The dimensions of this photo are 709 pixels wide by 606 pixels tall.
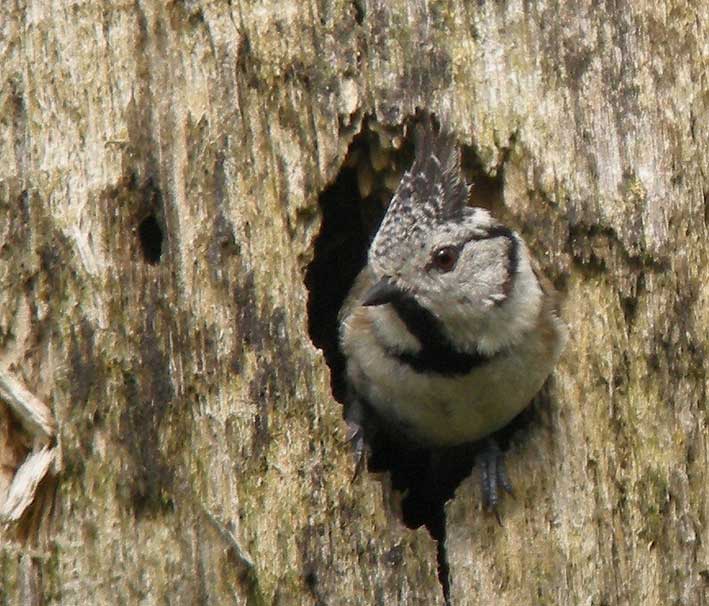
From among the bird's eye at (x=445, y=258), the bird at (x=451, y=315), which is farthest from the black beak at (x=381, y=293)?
the bird's eye at (x=445, y=258)

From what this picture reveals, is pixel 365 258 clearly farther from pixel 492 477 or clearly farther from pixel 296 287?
pixel 492 477

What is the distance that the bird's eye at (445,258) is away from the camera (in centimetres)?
423

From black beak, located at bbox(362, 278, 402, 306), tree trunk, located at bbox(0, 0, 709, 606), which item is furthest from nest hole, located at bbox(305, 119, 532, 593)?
black beak, located at bbox(362, 278, 402, 306)

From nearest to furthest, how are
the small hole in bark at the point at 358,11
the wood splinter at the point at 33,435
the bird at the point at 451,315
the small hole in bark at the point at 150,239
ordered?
the wood splinter at the point at 33,435, the small hole in bark at the point at 150,239, the bird at the point at 451,315, the small hole in bark at the point at 358,11

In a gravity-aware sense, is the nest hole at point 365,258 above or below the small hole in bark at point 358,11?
below

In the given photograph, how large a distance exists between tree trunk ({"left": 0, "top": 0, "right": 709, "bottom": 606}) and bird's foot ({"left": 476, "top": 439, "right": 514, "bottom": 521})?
0.14ft

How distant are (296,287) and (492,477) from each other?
88cm

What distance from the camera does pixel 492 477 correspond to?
4.25 m

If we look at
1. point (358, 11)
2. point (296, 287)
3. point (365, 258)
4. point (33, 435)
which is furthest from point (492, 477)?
point (358, 11)

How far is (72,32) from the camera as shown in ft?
13.6

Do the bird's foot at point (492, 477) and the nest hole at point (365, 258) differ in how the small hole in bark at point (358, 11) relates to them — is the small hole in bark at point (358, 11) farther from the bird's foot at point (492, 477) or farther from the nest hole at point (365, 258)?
the bird's foot at point (492, 477)

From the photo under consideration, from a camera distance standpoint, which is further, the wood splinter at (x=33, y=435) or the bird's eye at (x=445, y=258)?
the bird's eye at (x=445, y=258)

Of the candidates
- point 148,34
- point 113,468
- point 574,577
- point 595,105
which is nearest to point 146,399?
point 113,468

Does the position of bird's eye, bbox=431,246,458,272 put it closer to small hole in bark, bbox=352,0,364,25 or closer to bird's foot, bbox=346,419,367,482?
bird's foot, bbox=346,419,367,482
